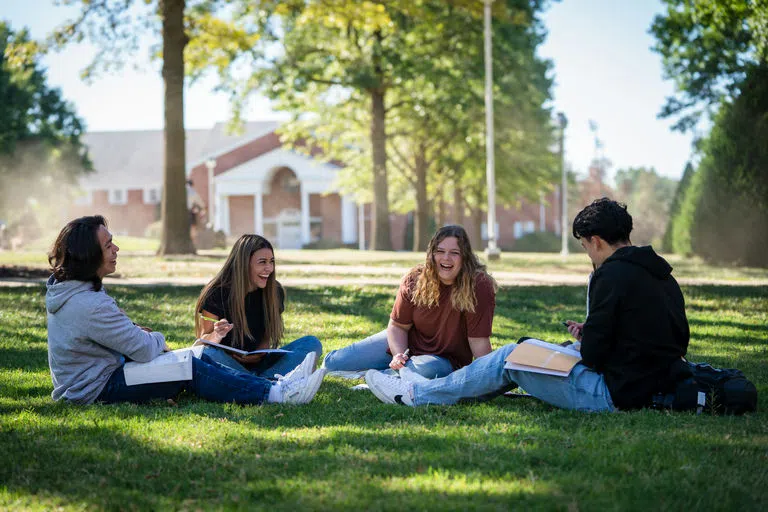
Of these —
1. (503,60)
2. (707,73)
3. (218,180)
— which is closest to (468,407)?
(503,60)

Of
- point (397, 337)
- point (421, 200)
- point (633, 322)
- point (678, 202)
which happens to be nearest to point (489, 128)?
point (678, 202)

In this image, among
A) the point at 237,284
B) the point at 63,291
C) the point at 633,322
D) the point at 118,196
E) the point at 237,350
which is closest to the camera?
the point at 633,322

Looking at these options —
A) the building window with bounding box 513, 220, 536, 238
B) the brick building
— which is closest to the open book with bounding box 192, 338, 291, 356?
the brick building

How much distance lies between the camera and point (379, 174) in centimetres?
3297

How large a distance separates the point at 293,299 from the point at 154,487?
28.6ft

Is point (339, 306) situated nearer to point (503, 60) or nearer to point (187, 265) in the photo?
point (187, 265)

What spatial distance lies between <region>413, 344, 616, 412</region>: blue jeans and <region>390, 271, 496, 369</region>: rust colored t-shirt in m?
0.45

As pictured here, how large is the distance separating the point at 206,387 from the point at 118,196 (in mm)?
64834

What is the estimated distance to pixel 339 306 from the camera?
39.4ft

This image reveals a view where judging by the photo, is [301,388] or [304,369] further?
[304,369]

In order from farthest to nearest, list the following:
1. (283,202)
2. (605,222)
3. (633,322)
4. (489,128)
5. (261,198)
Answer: (283,202) < (261,198) < (489,128) < (605,222) < (633,322)

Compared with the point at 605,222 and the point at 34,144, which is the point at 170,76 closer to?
the point at 605,222

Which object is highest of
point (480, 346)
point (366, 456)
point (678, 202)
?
point (678, 202)

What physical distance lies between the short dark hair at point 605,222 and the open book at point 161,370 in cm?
265
